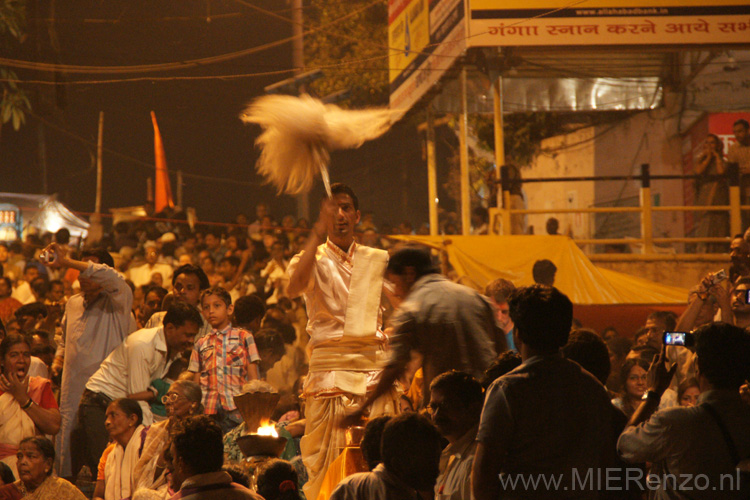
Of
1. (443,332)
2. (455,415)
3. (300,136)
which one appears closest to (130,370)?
(300,136)

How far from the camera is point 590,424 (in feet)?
11.3

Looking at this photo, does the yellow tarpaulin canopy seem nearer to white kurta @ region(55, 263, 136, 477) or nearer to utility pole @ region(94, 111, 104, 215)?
white kurta @ region(55, 263, 136, 477)

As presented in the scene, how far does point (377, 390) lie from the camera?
449 centimetres

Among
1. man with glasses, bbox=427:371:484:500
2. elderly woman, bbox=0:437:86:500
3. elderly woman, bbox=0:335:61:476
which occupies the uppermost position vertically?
man with glasses, bbox=427:371:484:500

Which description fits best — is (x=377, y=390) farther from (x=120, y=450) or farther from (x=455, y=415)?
(x=120, y=450)

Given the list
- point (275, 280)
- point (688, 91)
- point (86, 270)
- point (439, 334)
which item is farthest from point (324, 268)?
point (688, 91)

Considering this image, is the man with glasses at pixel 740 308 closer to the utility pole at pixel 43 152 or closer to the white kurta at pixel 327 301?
the white kurta at pixel 327 301

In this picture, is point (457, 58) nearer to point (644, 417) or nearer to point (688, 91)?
point (688, 91)

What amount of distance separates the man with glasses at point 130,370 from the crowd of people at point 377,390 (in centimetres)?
1

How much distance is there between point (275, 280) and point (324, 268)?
7760mm

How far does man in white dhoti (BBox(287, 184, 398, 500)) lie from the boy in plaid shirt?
1.67m

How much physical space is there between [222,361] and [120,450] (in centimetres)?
103

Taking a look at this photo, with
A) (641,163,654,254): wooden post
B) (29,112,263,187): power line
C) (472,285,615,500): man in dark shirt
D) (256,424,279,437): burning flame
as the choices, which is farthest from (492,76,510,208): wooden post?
(29,112,263,187): power line

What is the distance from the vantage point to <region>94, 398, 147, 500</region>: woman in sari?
22.8ft
